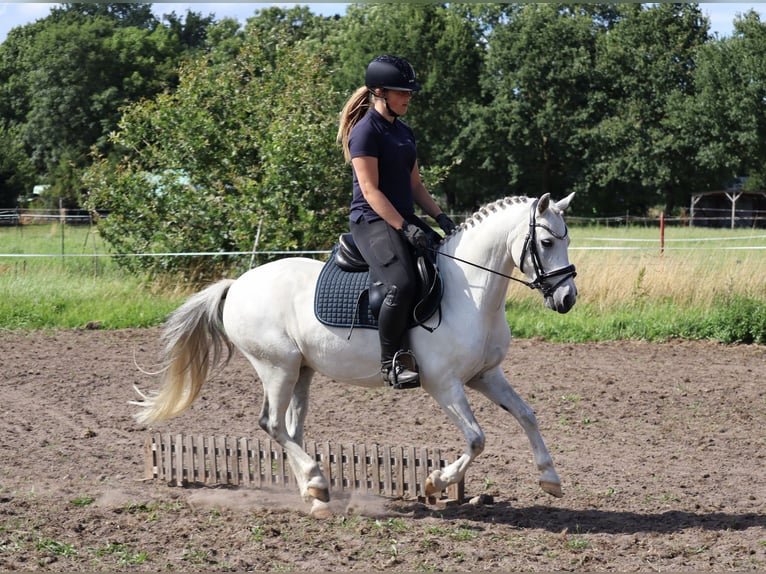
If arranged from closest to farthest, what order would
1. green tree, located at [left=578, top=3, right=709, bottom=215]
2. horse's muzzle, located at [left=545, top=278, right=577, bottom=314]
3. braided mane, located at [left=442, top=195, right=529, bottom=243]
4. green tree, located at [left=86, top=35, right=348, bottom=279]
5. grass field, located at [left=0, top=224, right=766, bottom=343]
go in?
horse's muzzle, located at [left=545, top=278, right=577, bottom=314] < braided mane, located at [left=442, top=195, right=529, bottom=243] < grass field, located at [left=0, top=224, right=766, bottom=343] < green tree, located at [left=86, top=35, right=348, bottom=279] < green tree, located at [left=578, top=3, right=709, bottom=215]

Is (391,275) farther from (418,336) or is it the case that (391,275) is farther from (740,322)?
(740,322)

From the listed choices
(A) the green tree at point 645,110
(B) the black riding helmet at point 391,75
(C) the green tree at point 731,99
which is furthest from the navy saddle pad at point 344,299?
(C) the green tree at point 731,99

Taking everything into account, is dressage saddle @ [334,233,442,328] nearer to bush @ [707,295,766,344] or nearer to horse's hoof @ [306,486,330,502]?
horse's hoof @ [306,486,330,502]

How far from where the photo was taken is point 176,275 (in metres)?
15.6

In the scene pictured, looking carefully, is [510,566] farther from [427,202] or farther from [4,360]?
[4,360]

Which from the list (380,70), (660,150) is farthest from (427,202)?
(660,150)

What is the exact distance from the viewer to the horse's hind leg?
5.78 meters

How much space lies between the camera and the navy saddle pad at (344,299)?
5676 millimetres

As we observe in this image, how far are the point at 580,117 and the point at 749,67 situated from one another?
930cm

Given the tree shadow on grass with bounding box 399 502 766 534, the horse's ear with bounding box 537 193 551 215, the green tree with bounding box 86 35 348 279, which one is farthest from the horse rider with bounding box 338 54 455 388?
the green tree with bounding box 86 35 348 279

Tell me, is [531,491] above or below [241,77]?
below

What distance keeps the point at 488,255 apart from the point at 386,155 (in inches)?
34.1

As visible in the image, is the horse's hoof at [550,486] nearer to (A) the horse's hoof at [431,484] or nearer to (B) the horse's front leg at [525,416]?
(B) the horse's front leg at [525,416]

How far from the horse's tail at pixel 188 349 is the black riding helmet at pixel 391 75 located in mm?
A: 1940
